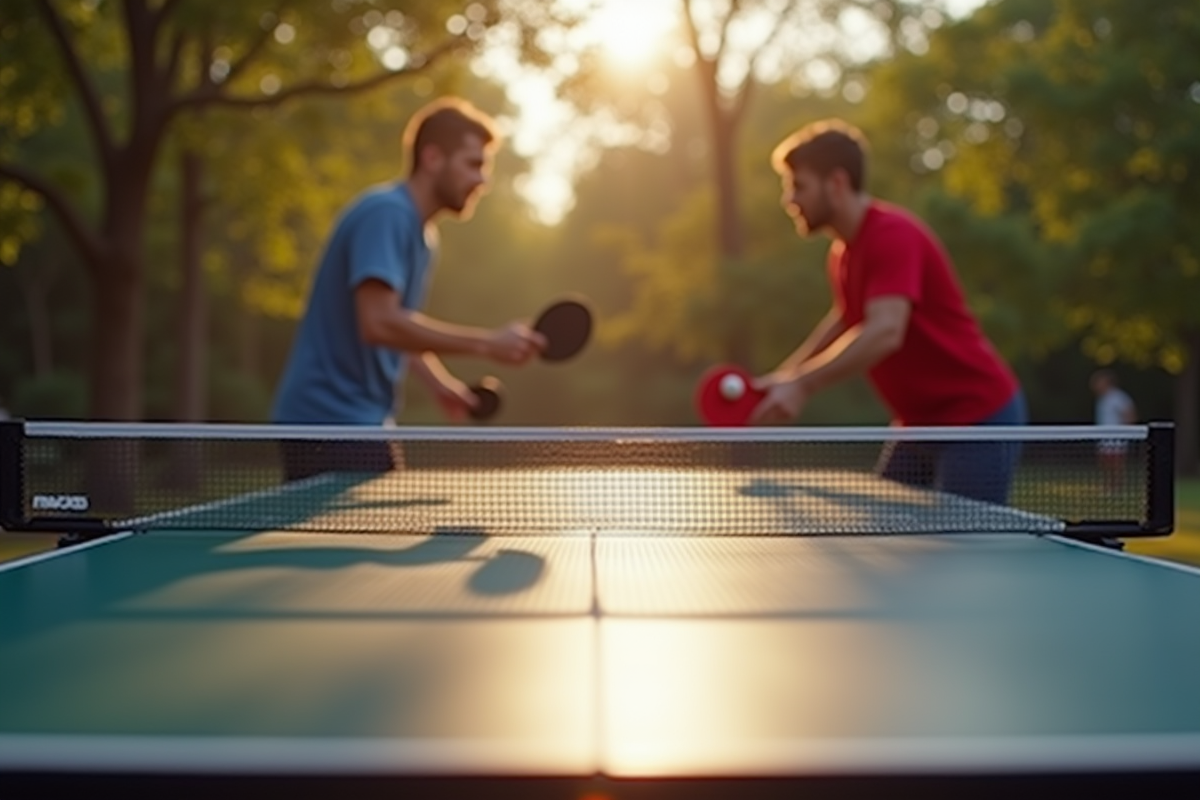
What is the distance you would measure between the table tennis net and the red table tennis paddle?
167 mm

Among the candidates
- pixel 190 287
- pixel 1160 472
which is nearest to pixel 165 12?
pixel 190 287

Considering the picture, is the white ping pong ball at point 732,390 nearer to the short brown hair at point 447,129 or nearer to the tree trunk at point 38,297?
the short brown hair at point 447,129

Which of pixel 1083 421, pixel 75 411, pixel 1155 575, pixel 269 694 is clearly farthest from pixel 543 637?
pixel 1083 421

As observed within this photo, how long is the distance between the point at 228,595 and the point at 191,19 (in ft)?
45.6

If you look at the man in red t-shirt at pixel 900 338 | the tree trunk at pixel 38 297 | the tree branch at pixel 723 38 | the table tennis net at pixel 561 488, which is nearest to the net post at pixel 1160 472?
the table tennis net at pixel 561 488

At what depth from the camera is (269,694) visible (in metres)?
2.02

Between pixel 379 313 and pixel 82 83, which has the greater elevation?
pixel 82 83

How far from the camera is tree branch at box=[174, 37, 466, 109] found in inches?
648

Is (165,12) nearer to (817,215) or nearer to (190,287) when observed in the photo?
(190,287)

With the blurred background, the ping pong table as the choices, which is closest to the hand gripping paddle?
the ping pong table

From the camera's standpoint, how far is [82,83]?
1650 cm

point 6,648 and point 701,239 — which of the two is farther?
point 701,239

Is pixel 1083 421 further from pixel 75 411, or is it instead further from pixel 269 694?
pixel 269 694

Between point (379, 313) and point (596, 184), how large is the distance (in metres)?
44.3
